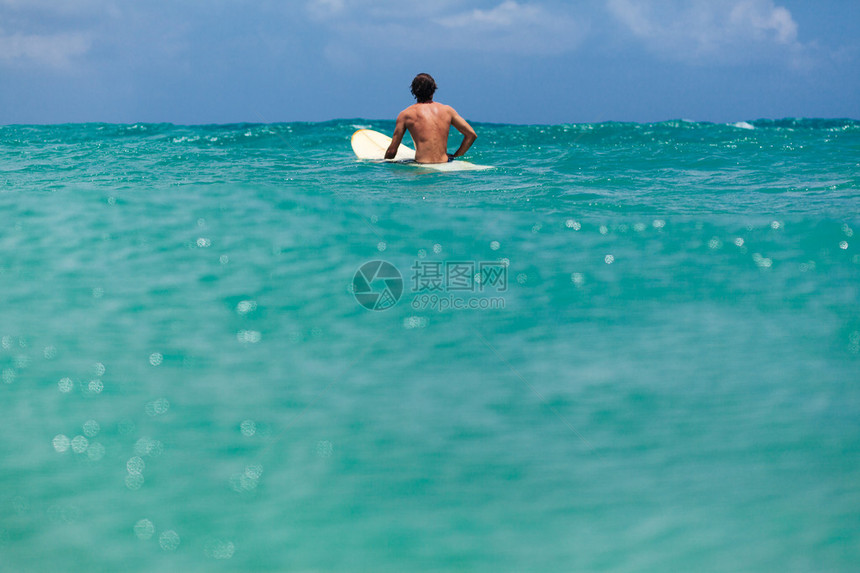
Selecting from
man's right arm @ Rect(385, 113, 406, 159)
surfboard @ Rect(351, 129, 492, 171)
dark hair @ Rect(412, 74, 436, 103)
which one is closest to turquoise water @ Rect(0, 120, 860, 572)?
surfboard @ Rect(351, 129, 492, 171)

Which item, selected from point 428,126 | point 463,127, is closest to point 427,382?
point 428,126

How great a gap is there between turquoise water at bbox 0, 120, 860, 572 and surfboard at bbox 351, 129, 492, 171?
72.7 inches

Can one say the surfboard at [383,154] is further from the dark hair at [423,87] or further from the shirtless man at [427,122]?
the dark hair at [423,87]

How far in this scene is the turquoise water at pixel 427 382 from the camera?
2389mm

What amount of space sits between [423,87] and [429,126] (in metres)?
0.47

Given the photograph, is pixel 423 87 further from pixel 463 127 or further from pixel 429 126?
pixel 463 127

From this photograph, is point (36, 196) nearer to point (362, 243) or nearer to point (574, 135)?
point (362, 243)

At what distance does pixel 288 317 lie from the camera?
390 cm

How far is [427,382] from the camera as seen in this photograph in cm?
328

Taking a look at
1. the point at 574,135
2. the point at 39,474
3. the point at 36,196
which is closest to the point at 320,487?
the point at 39,474

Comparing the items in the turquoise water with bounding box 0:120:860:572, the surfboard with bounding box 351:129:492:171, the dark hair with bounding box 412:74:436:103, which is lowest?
the turquoise water with bounding box 0:120:860:572

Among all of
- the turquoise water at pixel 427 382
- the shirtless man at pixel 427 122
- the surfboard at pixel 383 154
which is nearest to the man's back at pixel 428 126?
the shirtless man at pixel 427 122

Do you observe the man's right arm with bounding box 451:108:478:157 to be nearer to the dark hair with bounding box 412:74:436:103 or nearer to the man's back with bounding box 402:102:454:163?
the man's back with bounding box 402:102:454:163

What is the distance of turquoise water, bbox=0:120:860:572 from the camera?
2.39m
